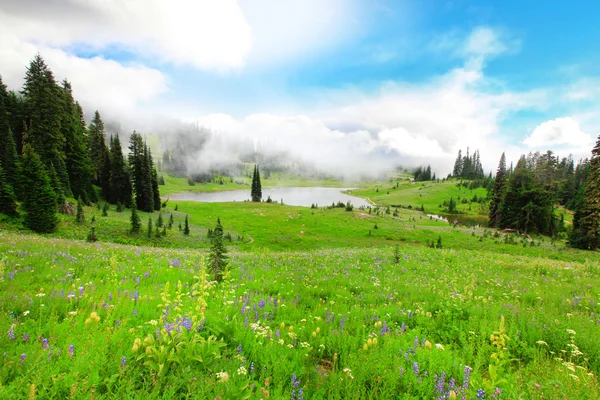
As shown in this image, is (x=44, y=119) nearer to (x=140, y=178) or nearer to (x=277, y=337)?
(x=140, y=178)

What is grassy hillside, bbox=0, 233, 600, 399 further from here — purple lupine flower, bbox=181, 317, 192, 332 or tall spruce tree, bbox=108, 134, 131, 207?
tall spruce tree, bbox=108, 134, 131, 207

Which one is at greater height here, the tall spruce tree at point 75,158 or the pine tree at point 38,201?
the tall spruce tree at point 75,158

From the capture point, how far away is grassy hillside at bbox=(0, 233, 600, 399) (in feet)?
10.1

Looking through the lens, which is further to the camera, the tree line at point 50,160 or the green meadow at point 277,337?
the tree line at point 50,160

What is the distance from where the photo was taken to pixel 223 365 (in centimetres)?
350

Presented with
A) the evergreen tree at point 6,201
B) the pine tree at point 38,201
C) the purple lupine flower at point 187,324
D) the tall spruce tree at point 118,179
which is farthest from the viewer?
the tall spruce tree at point 118,179

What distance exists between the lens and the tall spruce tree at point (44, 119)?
138 feet

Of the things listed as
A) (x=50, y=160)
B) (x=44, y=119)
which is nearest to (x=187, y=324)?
(x=50, y=160)

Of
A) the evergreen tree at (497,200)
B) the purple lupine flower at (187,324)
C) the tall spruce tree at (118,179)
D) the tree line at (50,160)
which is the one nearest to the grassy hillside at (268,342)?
the purple lupine flower at (187,324)

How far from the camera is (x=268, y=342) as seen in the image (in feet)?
14.5

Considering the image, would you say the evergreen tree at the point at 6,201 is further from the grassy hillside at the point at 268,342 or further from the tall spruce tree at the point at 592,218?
the tall spruce tree at the point at 592,218

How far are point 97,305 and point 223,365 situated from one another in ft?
10.6

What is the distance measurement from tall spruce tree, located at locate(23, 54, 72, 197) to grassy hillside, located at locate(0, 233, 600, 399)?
157 feet

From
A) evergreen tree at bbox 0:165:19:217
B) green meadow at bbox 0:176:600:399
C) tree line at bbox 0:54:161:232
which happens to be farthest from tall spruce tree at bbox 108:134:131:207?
green meadow at bbox 0:176:600:399
